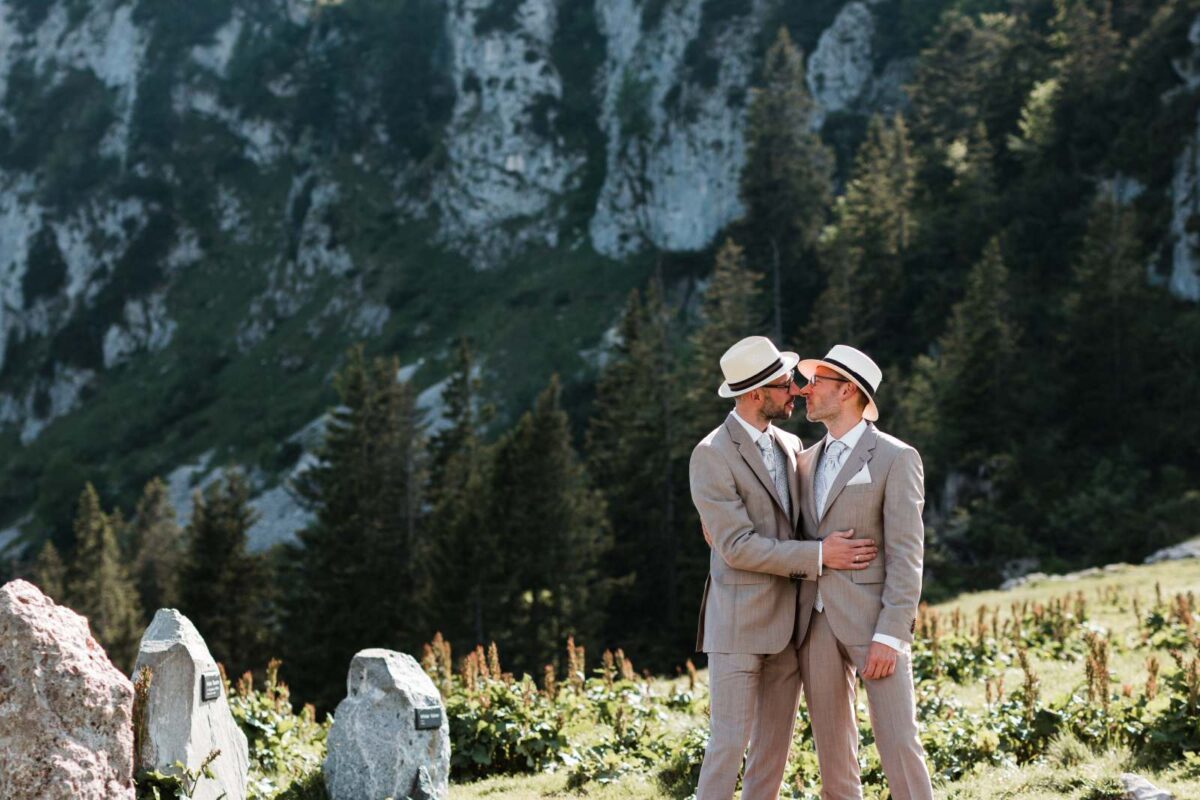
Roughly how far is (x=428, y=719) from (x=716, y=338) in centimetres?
3992

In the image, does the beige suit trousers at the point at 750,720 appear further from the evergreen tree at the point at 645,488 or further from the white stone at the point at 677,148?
the white stone at the point at 677,148

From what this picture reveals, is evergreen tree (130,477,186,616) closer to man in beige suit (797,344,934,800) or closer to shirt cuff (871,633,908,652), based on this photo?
man in beige suit (797,344,934,800)

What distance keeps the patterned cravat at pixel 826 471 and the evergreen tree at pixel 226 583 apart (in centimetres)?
3507

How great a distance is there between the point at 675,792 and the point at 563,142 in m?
107

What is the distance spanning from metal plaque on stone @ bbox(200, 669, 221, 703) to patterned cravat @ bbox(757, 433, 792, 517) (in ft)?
14.2

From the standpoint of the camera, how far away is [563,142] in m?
112

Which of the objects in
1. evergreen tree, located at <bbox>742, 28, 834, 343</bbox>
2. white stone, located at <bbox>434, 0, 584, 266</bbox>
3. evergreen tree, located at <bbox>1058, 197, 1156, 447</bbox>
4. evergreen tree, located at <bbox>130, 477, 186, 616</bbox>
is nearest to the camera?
evergreen tree, located at <bbox>1058, 197, 1156, 447</bbox>

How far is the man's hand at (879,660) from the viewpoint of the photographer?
6.72 m

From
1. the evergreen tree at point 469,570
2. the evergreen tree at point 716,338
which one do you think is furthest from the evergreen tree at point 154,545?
the evergreen tree at point 716,338

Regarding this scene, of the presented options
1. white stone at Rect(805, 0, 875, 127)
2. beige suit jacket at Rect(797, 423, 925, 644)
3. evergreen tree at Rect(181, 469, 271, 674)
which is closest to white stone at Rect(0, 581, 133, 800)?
beige suit jacket at Rect(797, 423, 925, 644)

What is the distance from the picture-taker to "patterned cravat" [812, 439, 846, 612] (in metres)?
7.19

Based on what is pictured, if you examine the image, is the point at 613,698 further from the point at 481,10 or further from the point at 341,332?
the point at 481,10

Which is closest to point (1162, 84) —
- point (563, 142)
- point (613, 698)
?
point (613, 698)

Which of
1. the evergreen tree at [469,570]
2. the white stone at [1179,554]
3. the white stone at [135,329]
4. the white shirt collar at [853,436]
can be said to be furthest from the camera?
the white stone at [135,329]
